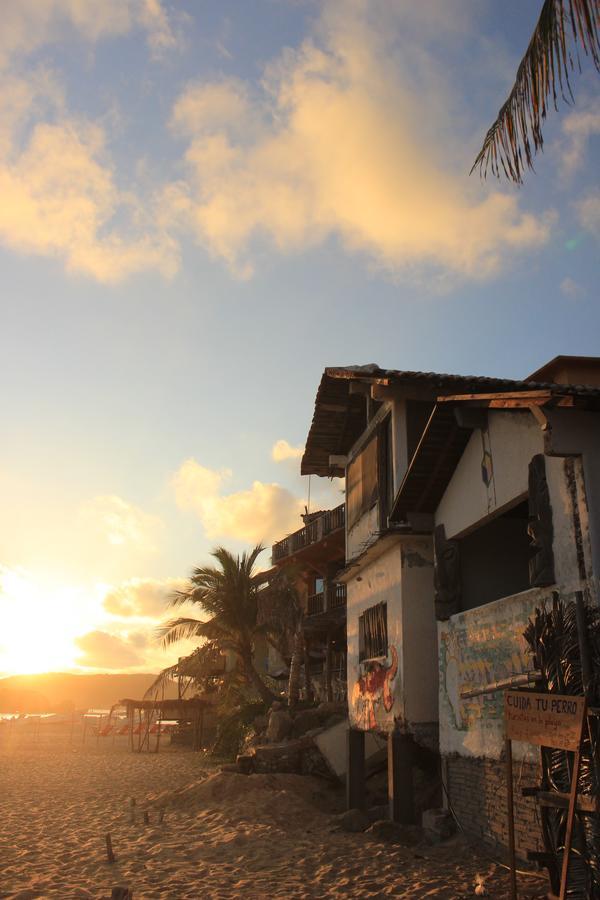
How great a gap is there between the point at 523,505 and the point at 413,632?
2916 millimetres

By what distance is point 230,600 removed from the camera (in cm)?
2641

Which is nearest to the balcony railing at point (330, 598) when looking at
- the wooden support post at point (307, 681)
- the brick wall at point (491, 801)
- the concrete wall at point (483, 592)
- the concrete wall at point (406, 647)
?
the wooden support post at point (307, 681)

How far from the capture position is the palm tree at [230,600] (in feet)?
86.4

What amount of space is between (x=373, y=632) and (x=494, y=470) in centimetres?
559

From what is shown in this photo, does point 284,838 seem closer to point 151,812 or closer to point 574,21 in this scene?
point 151,812

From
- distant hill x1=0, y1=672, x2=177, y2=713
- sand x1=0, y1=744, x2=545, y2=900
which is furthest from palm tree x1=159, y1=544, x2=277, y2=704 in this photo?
distant hill x1=0, y1=672, x2=177, y2=713

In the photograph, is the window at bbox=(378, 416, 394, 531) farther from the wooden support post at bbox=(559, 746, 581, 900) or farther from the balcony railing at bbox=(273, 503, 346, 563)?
the balcony railing at bbox=(273, 503, 346, 563)

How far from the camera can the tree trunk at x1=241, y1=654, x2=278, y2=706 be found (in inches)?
984

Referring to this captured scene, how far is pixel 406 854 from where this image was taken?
9.69m

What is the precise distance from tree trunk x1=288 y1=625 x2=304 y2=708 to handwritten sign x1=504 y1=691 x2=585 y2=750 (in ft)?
55.6

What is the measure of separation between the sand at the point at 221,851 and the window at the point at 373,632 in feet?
10.1

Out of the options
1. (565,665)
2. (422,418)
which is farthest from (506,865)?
(422,418)

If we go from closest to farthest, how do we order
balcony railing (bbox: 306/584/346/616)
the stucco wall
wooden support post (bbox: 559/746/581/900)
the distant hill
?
wooden support post (bbox: 559/746/581/900) < the stucco wall < balcony railing (bbox: 306/584/346/616) < the distant hill

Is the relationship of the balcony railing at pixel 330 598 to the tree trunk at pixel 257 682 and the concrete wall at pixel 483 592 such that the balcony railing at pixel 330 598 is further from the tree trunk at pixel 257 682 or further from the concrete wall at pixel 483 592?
the concrete wall at pixel 483 592
